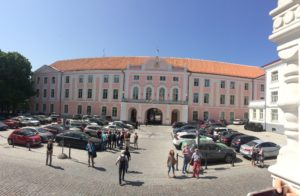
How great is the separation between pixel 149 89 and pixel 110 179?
138 feet

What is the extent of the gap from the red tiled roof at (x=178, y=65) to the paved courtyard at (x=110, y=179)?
42.3 m

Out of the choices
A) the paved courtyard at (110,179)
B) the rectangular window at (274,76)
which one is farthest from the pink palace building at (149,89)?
the paved courtyard at (110,179)

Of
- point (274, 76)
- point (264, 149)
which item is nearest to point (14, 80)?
point (274, 76)

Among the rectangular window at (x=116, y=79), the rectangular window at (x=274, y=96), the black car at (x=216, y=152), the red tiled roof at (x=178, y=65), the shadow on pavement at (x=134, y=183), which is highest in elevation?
the red tiled roof at (x=178, y=65)

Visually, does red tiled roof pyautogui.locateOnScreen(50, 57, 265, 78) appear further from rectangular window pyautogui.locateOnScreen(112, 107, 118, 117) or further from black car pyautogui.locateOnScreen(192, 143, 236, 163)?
black car pyautogui.locateOnScreen(192, 143, 236, 163)

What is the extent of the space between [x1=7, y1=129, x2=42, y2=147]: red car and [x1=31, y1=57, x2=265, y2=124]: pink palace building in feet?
100.0

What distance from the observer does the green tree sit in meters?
51.3

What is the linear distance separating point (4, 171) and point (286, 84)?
1439cm

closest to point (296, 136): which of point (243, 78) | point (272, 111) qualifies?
point (272, 111)

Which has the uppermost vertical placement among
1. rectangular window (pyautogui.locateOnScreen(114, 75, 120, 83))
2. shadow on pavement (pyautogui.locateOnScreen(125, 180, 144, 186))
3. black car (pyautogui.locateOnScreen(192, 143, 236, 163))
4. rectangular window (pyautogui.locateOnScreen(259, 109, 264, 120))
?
rectangular window (pyautogui.locateOnScreen(114, 75, 120, 83))

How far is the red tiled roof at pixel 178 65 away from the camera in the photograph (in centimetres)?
5919

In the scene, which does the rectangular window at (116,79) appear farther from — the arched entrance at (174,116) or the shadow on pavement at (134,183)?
the shadow on pavement at (134,183)

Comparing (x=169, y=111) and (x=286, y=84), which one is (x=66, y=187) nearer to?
(x=286, y=84)

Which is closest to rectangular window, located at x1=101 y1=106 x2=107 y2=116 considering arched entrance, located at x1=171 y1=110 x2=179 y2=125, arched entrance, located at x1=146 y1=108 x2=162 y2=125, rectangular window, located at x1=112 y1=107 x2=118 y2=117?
rectangular window, located at x1=112 y1=107 x2=118 y2=117
